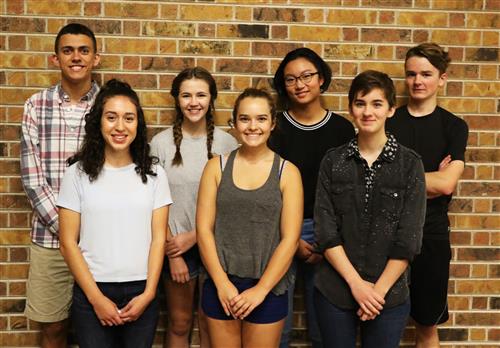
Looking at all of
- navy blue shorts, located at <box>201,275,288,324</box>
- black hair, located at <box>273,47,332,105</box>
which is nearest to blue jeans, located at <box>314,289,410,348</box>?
navy blue shorts, located at <box>201,275,288,324</box>

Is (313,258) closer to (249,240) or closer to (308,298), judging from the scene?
(308,298)

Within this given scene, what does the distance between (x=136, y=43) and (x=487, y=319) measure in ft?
8.43

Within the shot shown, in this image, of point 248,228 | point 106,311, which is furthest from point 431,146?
point 106,311

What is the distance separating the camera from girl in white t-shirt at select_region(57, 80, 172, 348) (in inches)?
94.7

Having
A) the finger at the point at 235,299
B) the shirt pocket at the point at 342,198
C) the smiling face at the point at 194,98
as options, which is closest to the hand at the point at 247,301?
the finger at the point at 235,299

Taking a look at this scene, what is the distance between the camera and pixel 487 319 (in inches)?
136

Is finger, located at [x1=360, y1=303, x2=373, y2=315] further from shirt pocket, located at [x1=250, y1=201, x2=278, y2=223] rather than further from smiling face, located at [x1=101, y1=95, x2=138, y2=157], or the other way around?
smiling face, located at [x1=101, y1=95, x2=138, y2=157]

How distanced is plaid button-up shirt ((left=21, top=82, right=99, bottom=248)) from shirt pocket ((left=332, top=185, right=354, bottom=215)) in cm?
131

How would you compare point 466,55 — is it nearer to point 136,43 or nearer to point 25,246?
point 136,43

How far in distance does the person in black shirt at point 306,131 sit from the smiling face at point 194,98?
0.38m

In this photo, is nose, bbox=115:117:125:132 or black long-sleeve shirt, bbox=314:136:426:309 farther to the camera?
nose, bbox=115:117:125:132

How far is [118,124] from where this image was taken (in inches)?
97.9

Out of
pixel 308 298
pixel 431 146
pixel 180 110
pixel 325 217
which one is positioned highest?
pixel 180 110

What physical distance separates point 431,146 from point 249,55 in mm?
1096
